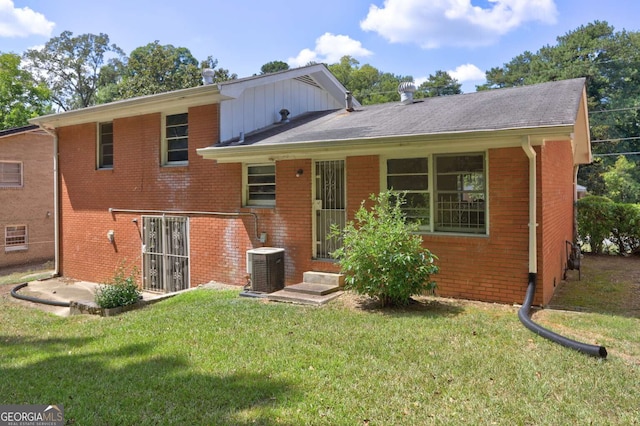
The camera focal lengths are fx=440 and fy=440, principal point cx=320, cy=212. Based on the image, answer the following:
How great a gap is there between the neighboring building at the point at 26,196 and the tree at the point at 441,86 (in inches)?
1501

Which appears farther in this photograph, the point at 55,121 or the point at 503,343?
the point at 55,121

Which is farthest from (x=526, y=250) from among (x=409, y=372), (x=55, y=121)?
(x=55, y=121)

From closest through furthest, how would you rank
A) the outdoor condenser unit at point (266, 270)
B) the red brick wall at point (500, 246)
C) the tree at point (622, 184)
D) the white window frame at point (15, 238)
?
1. the red brick wall at point (500, 246)
2. the outdoor condenser unit at point (266, 270)
3. the white window frame at point (15, 238)
4. the tree at point (622, 184)

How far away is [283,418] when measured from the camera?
3.42 m

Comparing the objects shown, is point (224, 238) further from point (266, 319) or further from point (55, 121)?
point (55, 121)

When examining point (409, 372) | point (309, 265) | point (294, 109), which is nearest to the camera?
point (409, 372)

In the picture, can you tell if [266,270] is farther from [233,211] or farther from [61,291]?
[61,291]

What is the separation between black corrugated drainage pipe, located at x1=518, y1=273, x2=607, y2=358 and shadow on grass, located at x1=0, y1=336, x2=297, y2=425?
3.03m

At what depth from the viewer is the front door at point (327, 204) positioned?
8.75m

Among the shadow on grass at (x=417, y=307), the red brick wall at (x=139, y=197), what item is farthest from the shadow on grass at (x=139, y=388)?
the red brick wall at (x=139, y=197)

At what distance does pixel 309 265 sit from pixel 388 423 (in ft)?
18.6

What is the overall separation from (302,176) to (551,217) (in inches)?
187

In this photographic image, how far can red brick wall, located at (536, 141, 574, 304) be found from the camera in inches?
269

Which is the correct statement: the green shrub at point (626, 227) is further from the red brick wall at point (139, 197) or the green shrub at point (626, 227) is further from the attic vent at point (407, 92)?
the red brick wall at point (139, 197)
